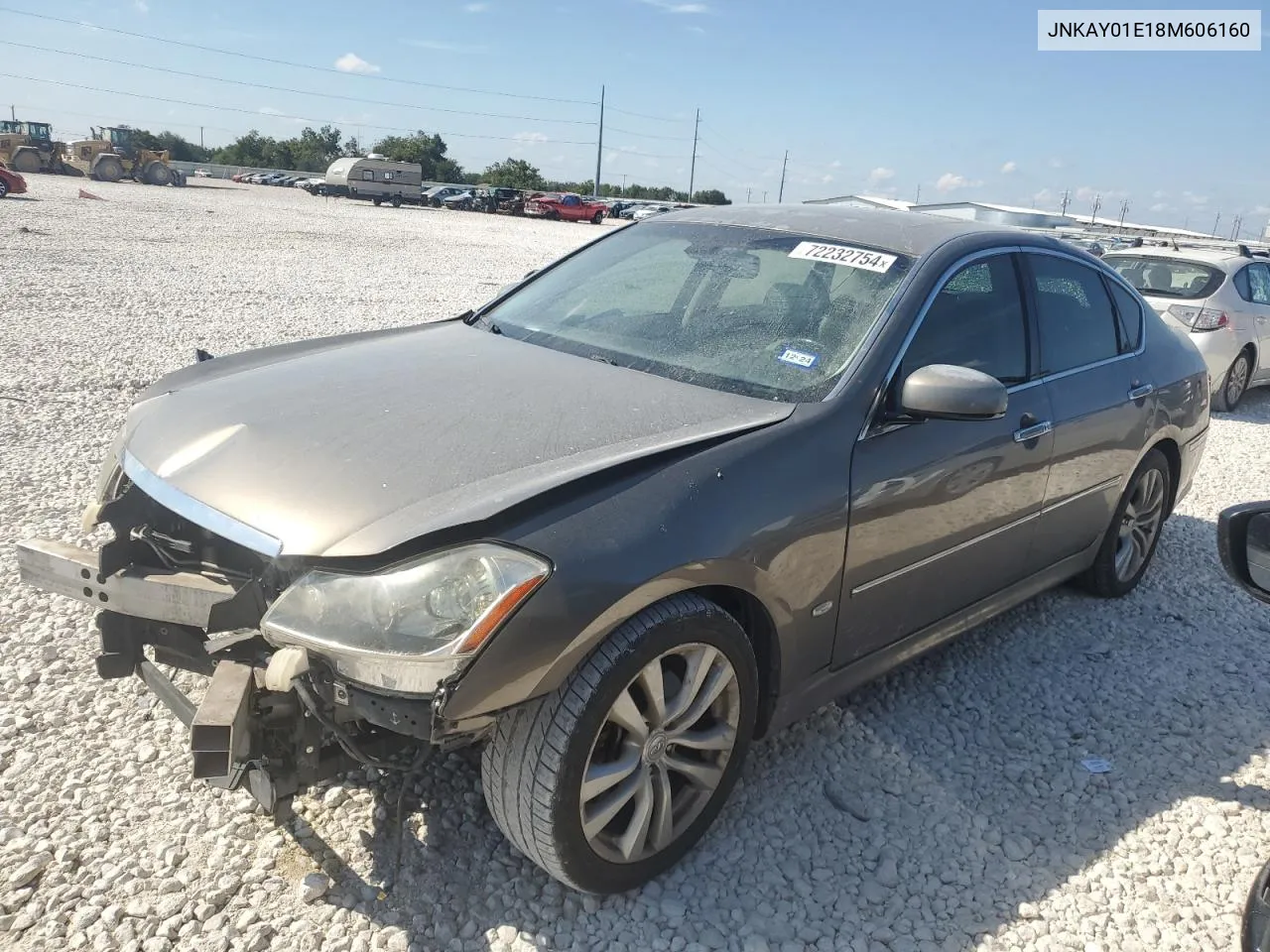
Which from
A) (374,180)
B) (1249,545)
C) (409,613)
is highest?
(374,180)

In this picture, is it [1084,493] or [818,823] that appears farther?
[1084,493]

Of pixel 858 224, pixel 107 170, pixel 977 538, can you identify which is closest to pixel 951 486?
pixel 977 538

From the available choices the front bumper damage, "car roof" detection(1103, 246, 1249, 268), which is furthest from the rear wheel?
the front bumper damage

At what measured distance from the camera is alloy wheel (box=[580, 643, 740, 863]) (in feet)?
7.58

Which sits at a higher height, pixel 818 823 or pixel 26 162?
pixel 26 162

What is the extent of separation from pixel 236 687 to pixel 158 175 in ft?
175

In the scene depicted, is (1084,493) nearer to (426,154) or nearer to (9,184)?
(9,184)

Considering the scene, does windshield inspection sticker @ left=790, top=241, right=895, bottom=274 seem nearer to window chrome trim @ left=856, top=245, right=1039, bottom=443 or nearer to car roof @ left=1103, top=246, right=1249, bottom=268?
window chrome trim @ left=856, top=245, right=1039, bottom=443

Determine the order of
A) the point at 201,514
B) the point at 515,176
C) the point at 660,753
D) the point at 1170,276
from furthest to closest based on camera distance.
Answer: the point at 515,176 → the point at 1170,276 → the point at 660,753 → the point at 201,514

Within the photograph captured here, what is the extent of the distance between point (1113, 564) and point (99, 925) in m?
4.23

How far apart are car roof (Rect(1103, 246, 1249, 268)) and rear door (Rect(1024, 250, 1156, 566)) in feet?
19.6

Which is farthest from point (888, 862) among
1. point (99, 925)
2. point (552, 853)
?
point (99, 925)

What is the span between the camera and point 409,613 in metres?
2.01

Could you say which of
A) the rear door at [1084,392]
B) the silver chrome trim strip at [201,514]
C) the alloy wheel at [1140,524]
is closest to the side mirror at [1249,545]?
the rear door at [1084,392]
